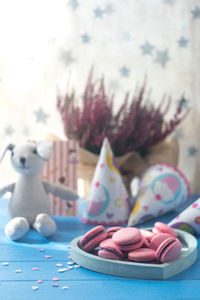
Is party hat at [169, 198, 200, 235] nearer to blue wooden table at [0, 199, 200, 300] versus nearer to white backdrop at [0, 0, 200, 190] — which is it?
blue wooden table at [0, 199, 200, 300]

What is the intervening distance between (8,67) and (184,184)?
2.56ft

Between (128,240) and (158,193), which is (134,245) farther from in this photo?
(158,193)

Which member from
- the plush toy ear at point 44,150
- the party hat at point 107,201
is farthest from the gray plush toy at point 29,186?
the party hat at point 107,201

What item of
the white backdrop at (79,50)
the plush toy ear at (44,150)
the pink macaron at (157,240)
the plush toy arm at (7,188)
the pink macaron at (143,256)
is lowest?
the pink macaron at (143,256)

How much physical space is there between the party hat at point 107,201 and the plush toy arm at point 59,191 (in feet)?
0.17

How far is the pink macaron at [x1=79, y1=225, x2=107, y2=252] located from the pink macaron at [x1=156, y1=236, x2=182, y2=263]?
0.38 feet

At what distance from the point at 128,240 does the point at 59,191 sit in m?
0.42

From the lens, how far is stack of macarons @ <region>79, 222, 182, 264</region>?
24.8 inches

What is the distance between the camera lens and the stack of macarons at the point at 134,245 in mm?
630

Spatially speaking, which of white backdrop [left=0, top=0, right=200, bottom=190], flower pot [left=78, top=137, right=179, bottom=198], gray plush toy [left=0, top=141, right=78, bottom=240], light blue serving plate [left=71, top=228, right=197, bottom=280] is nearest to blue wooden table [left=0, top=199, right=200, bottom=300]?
light blue serving plate [left=71, top=228, right=197, bottom=280]

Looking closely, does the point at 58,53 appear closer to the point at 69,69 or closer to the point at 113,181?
the point at 69,69

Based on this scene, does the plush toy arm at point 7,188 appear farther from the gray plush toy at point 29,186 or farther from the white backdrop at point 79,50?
the white backdrop at point 79,50

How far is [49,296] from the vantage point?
539 millimetres

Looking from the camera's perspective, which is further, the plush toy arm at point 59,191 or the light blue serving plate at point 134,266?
the plush toy arm at point 59,191
